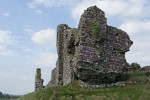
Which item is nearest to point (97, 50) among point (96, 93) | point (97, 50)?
point (97, 50)

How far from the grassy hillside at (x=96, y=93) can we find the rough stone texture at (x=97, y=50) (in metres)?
1.45

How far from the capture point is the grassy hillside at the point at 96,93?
32281 millimetres

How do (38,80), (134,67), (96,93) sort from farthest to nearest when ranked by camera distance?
(38,80), (134,67), (96,93)

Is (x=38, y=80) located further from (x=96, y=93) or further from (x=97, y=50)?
Answer: (x=96, y=93)

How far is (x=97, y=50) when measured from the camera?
35.2 metres

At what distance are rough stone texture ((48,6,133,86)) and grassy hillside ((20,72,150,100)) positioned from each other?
145 centimetres

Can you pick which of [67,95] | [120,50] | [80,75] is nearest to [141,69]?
[120,50]

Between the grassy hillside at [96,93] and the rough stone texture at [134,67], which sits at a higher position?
the rough stone texture at [134,67]

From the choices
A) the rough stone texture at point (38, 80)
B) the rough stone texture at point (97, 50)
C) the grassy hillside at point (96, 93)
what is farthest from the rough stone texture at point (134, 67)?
the rough stone texture at point (38, 80)

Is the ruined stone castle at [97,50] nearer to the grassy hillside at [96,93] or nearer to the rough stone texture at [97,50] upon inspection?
the rough stone texture at [97,50]

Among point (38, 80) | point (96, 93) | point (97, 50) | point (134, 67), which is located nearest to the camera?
point (96, 93)

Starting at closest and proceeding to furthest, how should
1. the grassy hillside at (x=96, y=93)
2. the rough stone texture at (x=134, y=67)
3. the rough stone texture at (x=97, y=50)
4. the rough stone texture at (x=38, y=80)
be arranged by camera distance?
the grassy hillside at (x=96, y=93), the rough stone texture at (x=97, y=50), the rough stone texture at (x=134, y=67), the rough stone texture at (x=38, y=80)

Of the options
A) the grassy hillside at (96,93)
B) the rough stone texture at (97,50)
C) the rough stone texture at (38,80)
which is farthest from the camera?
the rough stone texture at (38,80)

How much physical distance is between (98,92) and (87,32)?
559 centimetres
